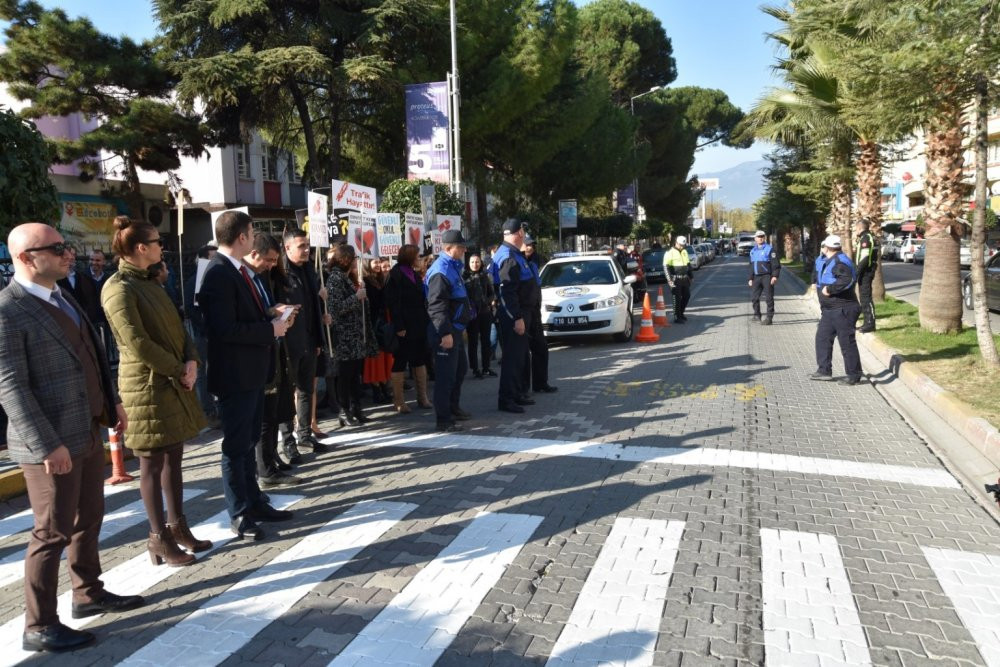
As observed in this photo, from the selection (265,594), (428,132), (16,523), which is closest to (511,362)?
(265,594)

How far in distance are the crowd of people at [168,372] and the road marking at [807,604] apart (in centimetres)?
298

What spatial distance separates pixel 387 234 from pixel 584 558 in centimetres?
683

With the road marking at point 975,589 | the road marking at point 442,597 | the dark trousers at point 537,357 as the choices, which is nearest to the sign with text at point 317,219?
the dark trousers at point 537,357

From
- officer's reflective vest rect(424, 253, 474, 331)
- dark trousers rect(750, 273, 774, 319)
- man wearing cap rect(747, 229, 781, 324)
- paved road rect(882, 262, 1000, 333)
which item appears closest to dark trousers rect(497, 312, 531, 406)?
officer's reflective vest rect(424, 253, 474, 331)

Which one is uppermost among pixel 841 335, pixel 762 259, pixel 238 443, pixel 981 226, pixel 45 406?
pixel 981 226

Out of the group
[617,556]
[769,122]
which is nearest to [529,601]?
[617,556]

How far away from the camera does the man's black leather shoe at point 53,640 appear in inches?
128

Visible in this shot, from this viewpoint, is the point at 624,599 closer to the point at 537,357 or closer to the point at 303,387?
the point at 303,387

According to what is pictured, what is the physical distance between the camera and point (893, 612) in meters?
3.53

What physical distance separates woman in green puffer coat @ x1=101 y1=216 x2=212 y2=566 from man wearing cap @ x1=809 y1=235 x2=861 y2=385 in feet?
24.5

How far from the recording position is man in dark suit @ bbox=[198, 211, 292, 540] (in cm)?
436

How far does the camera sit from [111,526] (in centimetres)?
490

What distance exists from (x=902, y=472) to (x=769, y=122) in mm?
13089

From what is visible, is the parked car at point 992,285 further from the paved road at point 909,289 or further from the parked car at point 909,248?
the parked car at point 909,248
